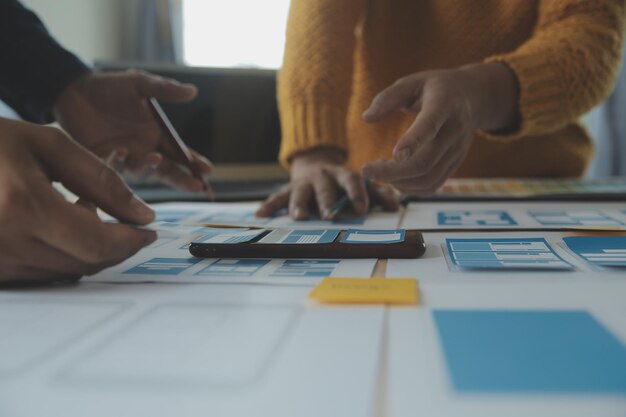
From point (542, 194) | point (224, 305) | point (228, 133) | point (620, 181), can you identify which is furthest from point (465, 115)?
point (228, 133)

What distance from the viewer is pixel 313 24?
836 millimetres

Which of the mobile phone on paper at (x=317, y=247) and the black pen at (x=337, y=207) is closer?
the mobile phone on paper at (x=317, y=247)

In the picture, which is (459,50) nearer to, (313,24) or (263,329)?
(313,24)

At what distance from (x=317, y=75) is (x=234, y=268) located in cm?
49

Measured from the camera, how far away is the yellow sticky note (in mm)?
307

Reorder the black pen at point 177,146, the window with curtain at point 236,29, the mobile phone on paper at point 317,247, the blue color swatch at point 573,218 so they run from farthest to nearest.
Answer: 1. the window with curtain at point 236,29
2. the black pen at point 177,146
3. the blue color swatch at point 573,218
4. the mobile phone on paper at point 317,247

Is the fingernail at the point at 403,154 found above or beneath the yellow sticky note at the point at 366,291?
above

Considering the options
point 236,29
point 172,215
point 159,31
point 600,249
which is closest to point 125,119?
point 172,215

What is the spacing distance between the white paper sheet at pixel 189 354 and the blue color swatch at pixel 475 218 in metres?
0.29

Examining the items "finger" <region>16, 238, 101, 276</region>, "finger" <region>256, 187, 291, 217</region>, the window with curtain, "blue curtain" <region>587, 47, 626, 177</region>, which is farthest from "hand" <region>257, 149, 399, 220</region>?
the window with curtain

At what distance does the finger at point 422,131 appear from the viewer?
0.50 meters

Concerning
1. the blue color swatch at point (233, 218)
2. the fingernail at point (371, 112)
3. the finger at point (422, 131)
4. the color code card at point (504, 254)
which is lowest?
the blue color swatch at point (233, 218)

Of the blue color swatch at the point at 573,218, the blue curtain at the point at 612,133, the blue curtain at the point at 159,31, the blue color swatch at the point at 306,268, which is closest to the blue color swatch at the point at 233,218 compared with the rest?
the blue color swatch at the point at 306,268

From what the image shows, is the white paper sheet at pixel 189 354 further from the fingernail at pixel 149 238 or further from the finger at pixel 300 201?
the finger at pixel 300 201
